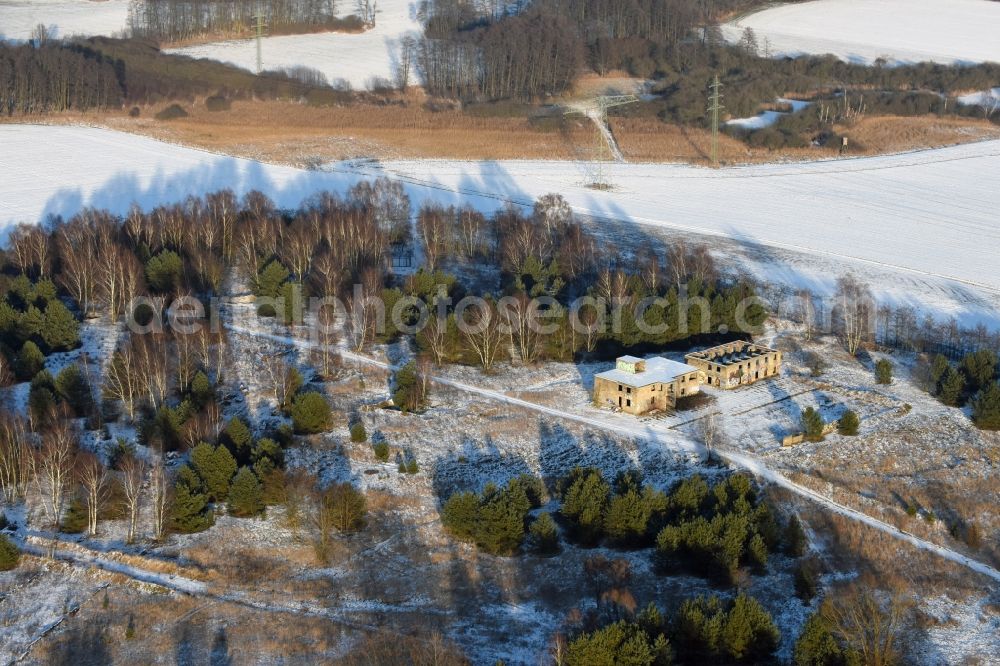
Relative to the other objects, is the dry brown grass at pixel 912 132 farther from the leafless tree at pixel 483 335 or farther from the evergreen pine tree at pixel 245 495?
the evergreen pine tree at pixel 245 495

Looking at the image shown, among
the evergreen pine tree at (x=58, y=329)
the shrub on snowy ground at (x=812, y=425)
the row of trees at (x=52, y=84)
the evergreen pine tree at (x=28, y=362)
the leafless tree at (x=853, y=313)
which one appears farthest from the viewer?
the row of trees at (x=52, y=84)

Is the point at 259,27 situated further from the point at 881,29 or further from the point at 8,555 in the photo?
the point at 8,555

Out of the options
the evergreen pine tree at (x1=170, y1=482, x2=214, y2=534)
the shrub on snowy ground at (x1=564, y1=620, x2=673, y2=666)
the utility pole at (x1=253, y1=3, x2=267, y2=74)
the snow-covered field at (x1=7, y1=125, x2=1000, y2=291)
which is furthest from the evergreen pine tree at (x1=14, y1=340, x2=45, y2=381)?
the utility pole at (x1=253, y1=3, x2=267, y2=74)

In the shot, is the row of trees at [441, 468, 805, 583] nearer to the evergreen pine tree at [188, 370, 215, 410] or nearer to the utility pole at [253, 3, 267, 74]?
the evergreen pine tree at [188, 370, 215, 410]

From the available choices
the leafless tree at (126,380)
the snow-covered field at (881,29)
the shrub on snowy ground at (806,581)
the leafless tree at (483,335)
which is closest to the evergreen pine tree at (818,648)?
the shrub on snowy ground at (806,581)

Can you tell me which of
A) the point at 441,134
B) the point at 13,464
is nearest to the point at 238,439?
the point at 13,464

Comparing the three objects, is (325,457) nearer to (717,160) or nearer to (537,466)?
(537,466)
